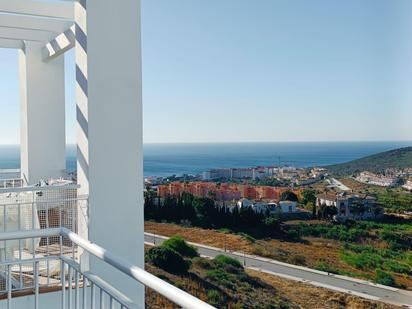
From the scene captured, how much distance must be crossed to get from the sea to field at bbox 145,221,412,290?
58.6 inches

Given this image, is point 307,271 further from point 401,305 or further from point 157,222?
point 157,222

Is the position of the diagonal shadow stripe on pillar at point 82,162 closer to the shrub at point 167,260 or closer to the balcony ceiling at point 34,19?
the balcony ceiling at point 34,19

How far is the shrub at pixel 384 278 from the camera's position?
11167 mm

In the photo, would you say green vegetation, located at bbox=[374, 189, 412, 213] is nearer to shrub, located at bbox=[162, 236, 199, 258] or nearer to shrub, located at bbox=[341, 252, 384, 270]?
shrub, located at bbox=[341, 252, 384, 270]

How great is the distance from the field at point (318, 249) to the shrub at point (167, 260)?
47 cm

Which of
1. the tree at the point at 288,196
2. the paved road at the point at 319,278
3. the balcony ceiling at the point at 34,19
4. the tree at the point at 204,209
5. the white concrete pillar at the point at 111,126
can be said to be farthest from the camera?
the tree at the point at 204,209

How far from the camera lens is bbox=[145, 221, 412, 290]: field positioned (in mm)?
11133

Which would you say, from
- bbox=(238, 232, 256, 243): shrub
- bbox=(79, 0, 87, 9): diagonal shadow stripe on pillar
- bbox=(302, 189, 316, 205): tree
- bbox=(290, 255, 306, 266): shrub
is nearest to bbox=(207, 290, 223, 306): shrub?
bbox=(238, 232, 256, 243): shrub

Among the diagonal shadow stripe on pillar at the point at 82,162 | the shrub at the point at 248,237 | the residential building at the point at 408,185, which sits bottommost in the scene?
the shrub at the point at 248,237

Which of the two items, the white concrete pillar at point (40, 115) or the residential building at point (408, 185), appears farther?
the residential building at point (408, 185)

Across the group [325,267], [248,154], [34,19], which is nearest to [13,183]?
[34,19]

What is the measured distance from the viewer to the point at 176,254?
40.0 ft

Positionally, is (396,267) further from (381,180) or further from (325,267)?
(381,180)

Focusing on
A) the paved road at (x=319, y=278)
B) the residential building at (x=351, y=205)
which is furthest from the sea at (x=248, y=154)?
the paved road at (x=319, y=278)
